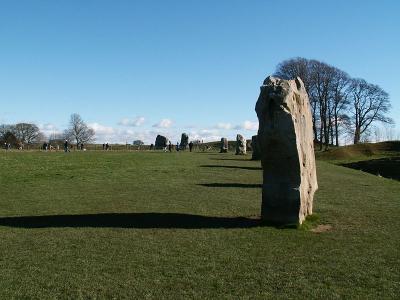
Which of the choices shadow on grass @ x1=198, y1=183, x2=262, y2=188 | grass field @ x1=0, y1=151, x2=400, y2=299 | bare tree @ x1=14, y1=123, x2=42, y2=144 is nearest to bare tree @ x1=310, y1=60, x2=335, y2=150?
shadow on grass @ x1=198, y1=183, x2=262, y2=188

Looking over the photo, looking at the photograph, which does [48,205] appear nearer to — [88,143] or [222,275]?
[222,275]

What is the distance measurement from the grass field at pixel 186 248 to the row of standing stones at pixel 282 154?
0.71m

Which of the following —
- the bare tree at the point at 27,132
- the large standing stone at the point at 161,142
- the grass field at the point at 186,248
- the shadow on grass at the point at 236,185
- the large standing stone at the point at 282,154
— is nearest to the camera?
the grass field at the point at 186,248

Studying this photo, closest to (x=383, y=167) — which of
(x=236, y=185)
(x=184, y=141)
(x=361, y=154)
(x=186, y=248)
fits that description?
(x=361, y=154)

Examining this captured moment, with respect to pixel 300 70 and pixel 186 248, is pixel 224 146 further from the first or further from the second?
pixel 186 248

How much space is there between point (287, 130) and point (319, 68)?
63.7m

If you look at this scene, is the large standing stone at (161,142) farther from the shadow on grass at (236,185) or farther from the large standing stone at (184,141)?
the shadow on grass at (236,185)

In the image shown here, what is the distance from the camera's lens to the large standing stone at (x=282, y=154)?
13.3 metres

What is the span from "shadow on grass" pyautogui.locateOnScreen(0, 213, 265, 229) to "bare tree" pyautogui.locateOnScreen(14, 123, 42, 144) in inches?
4474

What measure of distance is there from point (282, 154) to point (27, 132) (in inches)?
4670

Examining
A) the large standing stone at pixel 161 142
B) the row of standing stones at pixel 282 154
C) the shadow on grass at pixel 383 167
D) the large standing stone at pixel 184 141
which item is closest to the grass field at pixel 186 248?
the row of standing stones at pixel 282 154

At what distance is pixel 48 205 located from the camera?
16.4m

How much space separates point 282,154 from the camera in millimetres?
13406

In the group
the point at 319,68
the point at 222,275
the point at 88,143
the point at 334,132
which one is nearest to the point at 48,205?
the point at 222,275
